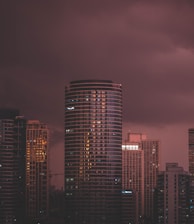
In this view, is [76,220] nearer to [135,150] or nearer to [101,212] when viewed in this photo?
[101,212]

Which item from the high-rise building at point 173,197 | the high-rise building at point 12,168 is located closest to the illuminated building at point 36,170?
the high-rise building at point 12,168

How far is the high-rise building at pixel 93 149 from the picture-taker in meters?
155

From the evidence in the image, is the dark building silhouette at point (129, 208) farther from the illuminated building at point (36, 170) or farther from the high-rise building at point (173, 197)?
the illuminated building at point (36, 170)

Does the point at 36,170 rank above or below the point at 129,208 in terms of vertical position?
above

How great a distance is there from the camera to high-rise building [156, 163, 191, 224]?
14925 centimetres

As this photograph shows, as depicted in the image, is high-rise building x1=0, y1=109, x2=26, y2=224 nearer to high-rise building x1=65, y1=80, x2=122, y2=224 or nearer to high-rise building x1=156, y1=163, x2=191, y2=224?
high-rise building x1=65, y1=80, x2=122, y2=224

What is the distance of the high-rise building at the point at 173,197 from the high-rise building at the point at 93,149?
6324mm

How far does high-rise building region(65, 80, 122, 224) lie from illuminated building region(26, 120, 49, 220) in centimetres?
377

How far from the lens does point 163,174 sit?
511 ft

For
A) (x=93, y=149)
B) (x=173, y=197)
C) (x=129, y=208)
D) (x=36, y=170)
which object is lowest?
(x=129, y=208)

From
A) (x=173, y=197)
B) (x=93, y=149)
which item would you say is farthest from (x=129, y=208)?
(x=93, y=149)

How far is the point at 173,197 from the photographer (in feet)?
492

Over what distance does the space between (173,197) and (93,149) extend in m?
15.0

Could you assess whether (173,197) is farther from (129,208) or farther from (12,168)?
(12,168)
